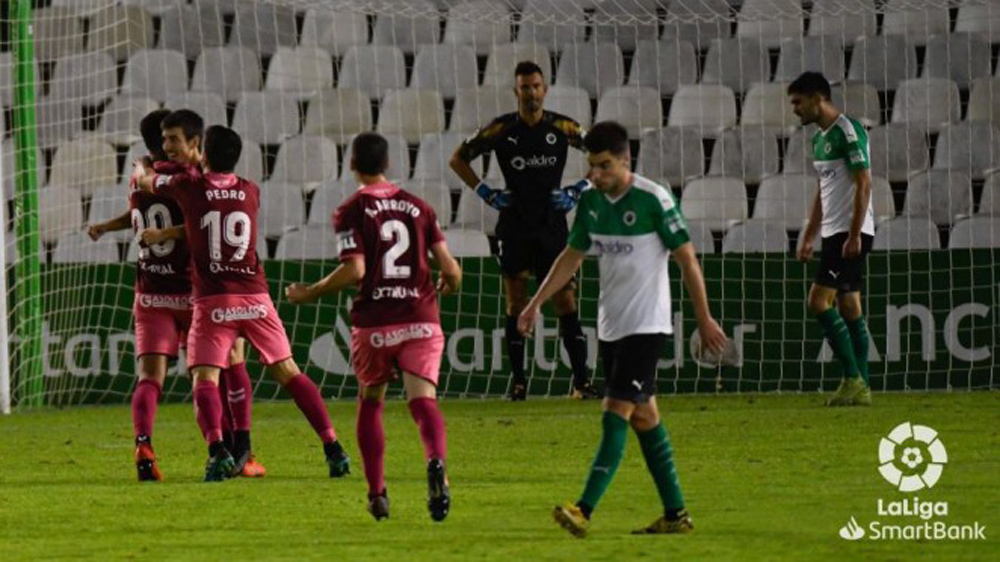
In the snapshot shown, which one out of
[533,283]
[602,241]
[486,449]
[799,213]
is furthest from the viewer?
[799,213]

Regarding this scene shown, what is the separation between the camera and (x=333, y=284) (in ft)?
23.3

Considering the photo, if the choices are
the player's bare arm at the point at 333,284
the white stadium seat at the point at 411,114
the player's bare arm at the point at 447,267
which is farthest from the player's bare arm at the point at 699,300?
the white stadium seat at the point at 411,114

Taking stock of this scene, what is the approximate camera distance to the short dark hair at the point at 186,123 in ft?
29.0

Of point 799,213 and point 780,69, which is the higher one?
point 780,69

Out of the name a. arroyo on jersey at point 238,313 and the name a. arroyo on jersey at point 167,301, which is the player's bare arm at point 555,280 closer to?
the name a. arroyo on jersey at point 238,313

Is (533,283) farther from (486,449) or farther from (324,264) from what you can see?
(486,449)

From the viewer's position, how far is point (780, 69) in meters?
15.4

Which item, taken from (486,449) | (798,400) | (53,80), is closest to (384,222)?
A: (486,449)

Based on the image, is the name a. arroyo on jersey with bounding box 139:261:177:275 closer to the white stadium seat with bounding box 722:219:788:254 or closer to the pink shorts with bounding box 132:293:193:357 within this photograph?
the pink shorts with bounding box 132:293:193:357

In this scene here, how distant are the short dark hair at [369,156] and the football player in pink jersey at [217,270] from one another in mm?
1426

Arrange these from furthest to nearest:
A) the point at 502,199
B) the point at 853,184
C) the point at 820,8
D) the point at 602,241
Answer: the point at 820,8 → the point at 502,199 → the point at 853,184 → the point at 602,241

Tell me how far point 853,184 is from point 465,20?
17.9ft

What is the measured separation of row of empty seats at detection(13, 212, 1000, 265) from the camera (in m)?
14.3

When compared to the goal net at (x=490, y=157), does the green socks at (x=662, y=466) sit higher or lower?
lower
